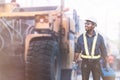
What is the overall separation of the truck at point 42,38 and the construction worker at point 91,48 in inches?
7.4

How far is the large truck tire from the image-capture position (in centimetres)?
329

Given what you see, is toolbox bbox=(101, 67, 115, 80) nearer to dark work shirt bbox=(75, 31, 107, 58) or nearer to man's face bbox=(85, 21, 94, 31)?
dark work shirt bbox=(75, 31, 107, 58)

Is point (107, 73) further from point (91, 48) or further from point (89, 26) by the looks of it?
point (89, 26)

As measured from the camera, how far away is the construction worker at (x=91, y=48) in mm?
3199

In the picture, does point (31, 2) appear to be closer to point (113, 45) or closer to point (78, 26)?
point (78, 26)

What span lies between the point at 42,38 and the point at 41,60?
5.3 inches

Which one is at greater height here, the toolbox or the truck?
the truck

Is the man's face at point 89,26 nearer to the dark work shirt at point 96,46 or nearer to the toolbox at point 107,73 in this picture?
the dark work shirt at point 96,46

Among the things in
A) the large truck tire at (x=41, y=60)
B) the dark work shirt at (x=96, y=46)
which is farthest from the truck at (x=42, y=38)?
the dark work shirt at (x=96, y=46)

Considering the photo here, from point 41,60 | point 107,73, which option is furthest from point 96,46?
point 41,60

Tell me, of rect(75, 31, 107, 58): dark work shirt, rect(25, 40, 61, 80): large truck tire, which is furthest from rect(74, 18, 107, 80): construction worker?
rect(25, 40, 61, 80): large truck tire

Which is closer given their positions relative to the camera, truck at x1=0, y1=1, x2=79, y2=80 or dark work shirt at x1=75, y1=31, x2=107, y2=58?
dark work shirt at x1=75, y1=31, x2=107, y2=58

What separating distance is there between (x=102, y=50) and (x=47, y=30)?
1.19ft

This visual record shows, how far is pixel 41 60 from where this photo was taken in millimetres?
3293
